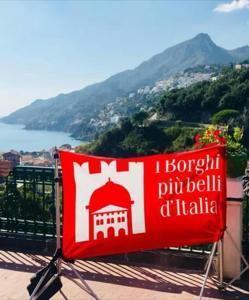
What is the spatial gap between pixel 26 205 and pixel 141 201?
2.89m

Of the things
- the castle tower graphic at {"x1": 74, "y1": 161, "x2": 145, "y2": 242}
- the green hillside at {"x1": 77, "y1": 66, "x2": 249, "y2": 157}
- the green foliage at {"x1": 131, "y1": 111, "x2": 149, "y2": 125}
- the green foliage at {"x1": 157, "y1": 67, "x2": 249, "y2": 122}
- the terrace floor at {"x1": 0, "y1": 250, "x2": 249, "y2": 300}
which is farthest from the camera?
the green foliage at {"x1": 157, "y1": 67, "x2": 249, "y2": 122}

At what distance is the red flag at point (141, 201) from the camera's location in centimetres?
377

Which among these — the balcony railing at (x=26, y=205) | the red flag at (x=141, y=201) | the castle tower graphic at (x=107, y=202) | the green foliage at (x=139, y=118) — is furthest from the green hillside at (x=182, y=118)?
the castle tower graphic at (x=107, y=202)

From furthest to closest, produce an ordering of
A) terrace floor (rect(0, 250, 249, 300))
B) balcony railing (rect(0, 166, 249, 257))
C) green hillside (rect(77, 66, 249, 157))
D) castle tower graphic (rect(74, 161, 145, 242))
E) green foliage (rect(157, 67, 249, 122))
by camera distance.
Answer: green foliage (rect(157, 67, 249, 122)) < green hillside (rect(77, 66, 249, 157)) < balcony railing (rect(0, 166, 249, 257)) < terrace floor (rect(0, 250, 249, 300)) < castle tower graphic (rect(74, 161, 145, 242))

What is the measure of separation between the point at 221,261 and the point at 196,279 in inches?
16.7

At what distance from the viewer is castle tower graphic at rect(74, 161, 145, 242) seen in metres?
3.77

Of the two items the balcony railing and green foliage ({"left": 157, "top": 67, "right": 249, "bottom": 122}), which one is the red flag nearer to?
the balcony railing

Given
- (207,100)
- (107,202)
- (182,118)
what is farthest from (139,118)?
(107,202)

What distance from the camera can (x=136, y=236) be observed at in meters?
3.89

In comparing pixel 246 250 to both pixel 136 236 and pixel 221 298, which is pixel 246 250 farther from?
pixel 136 236

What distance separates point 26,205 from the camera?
630 centimetres

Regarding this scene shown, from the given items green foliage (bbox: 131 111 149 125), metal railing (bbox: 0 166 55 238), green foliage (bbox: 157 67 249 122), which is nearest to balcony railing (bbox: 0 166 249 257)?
metal railing (bbox: 0 166 55 238)

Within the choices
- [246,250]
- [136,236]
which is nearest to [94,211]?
[136,236]

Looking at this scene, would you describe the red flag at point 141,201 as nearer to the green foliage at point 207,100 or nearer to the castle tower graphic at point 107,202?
the castle tower graphic at point 107,202
